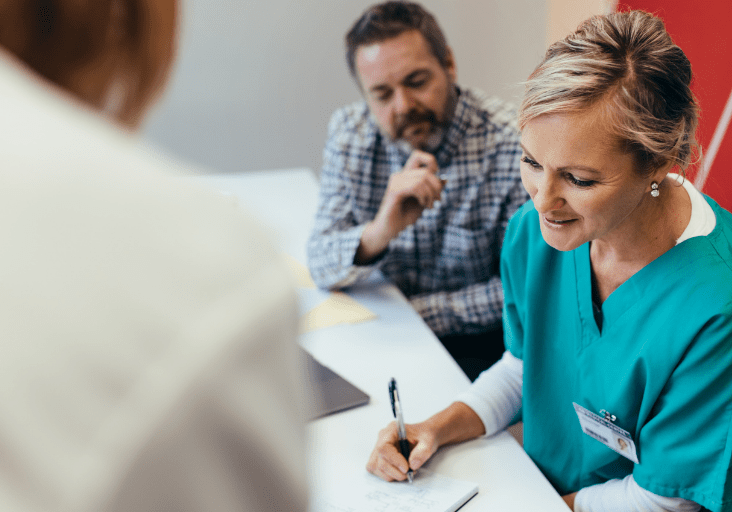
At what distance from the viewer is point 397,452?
2.87 ft

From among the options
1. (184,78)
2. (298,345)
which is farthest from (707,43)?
(184,78)

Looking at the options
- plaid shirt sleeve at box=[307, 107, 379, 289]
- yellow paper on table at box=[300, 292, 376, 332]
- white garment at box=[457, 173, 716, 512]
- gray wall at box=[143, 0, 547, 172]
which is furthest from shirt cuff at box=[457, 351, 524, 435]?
gray wall at box=[143, 0, 547, 172]

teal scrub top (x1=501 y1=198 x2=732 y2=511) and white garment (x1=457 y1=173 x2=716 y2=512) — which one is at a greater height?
teal scrub top (x1=501 y1=198 x2=732 y2=511)

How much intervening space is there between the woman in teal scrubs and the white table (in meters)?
0.05

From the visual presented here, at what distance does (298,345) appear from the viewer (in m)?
0.22

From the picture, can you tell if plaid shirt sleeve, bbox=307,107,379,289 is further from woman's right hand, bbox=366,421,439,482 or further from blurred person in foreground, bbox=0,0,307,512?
blurred person in foreground, bbox=0,0,307,512

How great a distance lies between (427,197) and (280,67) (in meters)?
1.74

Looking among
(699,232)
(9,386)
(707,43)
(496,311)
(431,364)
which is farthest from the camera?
(496,311)

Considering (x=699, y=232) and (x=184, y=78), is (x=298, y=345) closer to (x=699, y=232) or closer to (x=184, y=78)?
(x=699, y=232)

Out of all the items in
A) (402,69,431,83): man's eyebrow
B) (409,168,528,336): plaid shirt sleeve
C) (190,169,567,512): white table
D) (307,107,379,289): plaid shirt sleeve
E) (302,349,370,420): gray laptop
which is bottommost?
(409,168,528,336): plaid shirt sleeve

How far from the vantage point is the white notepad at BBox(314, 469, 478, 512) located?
2.65 ft

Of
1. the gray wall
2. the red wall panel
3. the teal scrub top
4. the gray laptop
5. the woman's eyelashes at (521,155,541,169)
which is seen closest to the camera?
the teal scrub top

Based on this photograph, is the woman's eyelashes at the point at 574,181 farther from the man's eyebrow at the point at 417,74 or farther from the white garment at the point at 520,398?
the man's eyebrow at the point at 417,74

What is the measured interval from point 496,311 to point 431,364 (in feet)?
1.27
